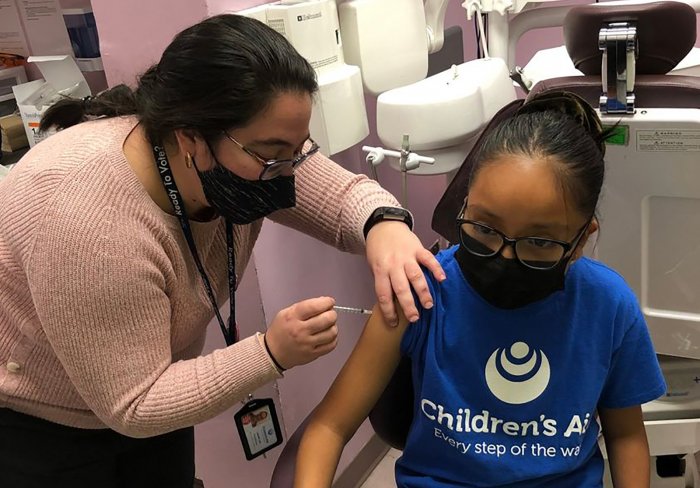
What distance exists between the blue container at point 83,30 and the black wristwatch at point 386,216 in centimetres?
132

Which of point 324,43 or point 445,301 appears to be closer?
point 445,301

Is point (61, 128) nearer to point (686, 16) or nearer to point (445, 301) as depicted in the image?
point (445, 301)

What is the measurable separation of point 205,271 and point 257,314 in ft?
1.97

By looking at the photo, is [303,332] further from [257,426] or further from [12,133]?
[12,133]

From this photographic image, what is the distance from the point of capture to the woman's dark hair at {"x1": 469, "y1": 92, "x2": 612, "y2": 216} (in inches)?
43.9

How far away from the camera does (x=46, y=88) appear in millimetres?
2369

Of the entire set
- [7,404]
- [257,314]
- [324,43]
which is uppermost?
[324,43]

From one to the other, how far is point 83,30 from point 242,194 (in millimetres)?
1392

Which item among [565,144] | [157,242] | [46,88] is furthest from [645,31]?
[46,88]

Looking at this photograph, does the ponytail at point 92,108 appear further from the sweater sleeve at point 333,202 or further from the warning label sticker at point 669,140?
the warning label sticker at point 669,140

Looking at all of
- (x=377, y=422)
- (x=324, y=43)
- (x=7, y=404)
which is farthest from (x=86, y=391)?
(x=324, y=43)

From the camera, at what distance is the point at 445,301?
124 cm

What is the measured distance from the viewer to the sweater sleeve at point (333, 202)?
4.57 ft

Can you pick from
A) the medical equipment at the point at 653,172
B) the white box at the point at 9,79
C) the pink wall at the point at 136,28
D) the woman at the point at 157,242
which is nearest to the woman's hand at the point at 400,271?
the woman at the point at 157,242
